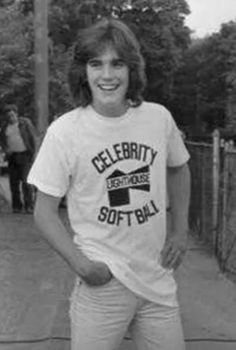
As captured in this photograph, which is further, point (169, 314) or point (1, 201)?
point (1, 201)

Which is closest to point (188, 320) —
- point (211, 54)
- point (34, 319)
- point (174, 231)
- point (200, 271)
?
point (34, 319)

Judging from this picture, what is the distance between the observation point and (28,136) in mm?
11219

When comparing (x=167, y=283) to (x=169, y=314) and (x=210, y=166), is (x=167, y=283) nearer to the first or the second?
(x=169, y=314)

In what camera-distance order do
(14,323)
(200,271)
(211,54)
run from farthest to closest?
1. (211,54)
2. (200,271)
3. (14,323)

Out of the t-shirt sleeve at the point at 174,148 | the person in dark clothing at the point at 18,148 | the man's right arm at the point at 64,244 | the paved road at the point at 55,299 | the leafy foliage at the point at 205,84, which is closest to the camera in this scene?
the man's right arm at the point at 64,244

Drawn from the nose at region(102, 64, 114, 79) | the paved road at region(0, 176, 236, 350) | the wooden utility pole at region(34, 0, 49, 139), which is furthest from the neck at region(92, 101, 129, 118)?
the wooden utility pole at region(34, 0, 49, 139)

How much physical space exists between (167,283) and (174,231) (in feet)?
0.73

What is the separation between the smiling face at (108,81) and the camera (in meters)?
3.00

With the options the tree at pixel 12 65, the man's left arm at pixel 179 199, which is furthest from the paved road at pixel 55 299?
the tree at pixel 12 65

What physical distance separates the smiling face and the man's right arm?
38cm

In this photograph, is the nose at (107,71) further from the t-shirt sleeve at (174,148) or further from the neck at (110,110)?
the t-shirt sleeve at (174,148)

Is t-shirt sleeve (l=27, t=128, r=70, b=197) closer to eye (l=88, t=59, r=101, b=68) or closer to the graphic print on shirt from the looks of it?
the graphic print on shirt

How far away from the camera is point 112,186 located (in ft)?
9.68

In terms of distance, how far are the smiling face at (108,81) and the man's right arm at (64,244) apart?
38 cm
